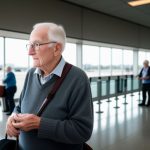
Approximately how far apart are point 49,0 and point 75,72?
538cm

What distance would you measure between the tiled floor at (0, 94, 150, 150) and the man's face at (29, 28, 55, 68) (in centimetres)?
292

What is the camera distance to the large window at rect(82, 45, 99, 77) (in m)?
9.40

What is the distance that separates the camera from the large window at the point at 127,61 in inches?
481

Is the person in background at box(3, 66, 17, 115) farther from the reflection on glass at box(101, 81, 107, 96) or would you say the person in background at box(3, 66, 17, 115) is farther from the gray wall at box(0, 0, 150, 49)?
the reflection on glass at box(101, 81, 107, 96)

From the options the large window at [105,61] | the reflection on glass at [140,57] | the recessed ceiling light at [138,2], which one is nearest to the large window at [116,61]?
the large window at [105,61]

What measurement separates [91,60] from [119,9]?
2.75 m

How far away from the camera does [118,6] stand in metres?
7.57

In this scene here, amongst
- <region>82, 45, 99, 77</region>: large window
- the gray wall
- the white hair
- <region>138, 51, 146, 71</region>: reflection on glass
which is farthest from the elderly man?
<region>138, 51, 146, 71</region>: reflection on glass

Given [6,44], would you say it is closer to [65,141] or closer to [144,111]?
[144,111]

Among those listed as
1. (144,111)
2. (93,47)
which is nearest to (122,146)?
(144,111)

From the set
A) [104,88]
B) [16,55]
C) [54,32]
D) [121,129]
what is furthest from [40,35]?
[16,55]

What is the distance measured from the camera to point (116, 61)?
11.7 m

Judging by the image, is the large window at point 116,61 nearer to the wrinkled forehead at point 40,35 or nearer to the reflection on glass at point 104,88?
the reflection on glass at point 104,88

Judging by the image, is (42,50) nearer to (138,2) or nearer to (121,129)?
(121,129)
